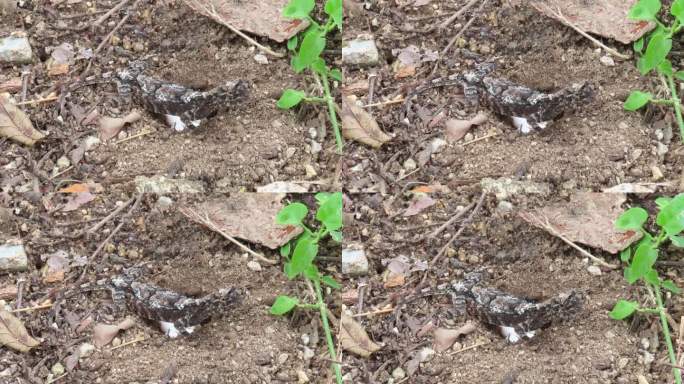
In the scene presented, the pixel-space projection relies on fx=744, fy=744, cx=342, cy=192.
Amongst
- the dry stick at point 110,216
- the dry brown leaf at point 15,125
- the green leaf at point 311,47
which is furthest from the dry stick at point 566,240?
the dry brown leaf at point 15,125

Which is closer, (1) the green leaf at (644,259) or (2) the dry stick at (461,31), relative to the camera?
(1) the green leaf at (644,259)

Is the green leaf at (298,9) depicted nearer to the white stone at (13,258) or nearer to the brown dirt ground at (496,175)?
the brown dirt ground at (496,175)

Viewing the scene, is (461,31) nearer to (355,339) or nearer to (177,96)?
(177,96)

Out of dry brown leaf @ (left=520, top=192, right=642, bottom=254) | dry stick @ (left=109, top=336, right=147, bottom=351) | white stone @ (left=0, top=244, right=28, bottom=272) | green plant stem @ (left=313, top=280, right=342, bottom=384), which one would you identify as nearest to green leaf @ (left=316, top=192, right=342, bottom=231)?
green plant stem @ (left=313, top=280, right=342, bottom=384)

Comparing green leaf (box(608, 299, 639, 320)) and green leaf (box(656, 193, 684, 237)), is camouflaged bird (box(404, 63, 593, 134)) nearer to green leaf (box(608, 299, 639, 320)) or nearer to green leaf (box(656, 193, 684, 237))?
green leaf (box(656, 193, 684, 237))

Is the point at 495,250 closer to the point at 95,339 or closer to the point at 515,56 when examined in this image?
the point at 515,56

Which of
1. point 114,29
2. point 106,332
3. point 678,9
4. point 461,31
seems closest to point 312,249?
point 106,332
